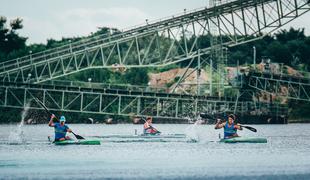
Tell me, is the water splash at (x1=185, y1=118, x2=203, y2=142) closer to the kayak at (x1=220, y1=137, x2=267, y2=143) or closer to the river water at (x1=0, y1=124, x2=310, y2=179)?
→ the river water at (x1=0, y1=124, x2=310, y2=179)

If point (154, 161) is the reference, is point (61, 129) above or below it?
above

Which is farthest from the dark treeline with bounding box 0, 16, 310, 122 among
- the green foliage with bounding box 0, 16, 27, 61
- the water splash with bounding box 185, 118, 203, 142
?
the water splash with bounding box 185, 118, 203, 142

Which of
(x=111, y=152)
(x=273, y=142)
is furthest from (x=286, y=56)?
(x=111, y=152)

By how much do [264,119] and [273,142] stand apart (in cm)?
5691

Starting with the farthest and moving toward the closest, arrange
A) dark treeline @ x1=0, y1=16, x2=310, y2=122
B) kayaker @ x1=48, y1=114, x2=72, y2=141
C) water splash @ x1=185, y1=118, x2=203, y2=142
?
dark treeline @ x1=0, y1=16, x2=310, y2=122 → water splash @ x1=185, y1=118, x2=203, y2=142 → kayaker @ x1=48, y1=114, x2=72, y2=141

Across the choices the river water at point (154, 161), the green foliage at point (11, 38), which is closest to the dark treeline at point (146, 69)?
the green foliage at point (11, 38)

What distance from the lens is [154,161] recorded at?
53.2m

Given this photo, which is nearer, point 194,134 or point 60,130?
point 60,130

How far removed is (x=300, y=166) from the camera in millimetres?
50500

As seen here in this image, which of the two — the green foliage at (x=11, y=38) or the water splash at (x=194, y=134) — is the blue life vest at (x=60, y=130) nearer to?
the water splash at (x=194, y=134)

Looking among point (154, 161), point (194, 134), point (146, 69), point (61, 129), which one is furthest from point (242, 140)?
point (146, 69)

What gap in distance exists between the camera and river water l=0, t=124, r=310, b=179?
151 ft

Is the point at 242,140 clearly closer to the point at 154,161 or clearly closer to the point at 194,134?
the point at 154,161

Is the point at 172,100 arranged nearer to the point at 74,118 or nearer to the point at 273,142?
the point at 74,118
